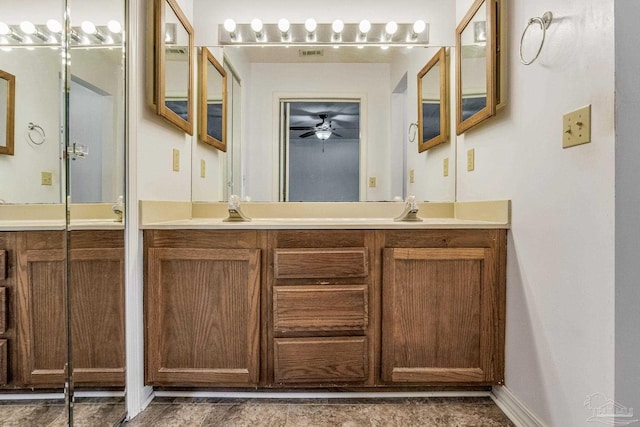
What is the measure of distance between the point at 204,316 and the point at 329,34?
1673mm

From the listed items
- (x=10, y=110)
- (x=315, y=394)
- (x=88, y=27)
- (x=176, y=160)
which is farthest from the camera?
(x=176, y=160)

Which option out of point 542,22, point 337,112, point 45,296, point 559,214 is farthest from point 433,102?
point 45,296

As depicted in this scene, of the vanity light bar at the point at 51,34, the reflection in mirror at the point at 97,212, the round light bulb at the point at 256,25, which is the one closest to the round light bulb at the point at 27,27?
the vanity light bar at the point at 51,34

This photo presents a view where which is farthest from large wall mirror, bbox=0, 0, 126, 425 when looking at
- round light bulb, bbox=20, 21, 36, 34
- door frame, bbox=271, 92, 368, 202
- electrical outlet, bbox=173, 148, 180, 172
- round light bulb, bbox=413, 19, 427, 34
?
round light bulb, bbox=413, 19, 427, 34

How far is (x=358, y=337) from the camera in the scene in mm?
1519

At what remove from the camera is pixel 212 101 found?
2.05 metres

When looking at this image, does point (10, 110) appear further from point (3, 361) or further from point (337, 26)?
point (337, 26)

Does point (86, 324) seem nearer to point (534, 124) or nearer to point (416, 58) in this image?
point (534, 124)

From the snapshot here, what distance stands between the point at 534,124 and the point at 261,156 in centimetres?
137

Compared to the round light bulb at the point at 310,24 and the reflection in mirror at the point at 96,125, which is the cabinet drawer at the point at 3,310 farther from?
the round light bulb at the point at 310,24

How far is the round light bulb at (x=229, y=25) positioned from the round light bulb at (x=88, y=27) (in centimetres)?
81

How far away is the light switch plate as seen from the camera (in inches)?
40.7

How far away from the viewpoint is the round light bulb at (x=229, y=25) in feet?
6.65

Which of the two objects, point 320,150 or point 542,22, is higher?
point 542,22
